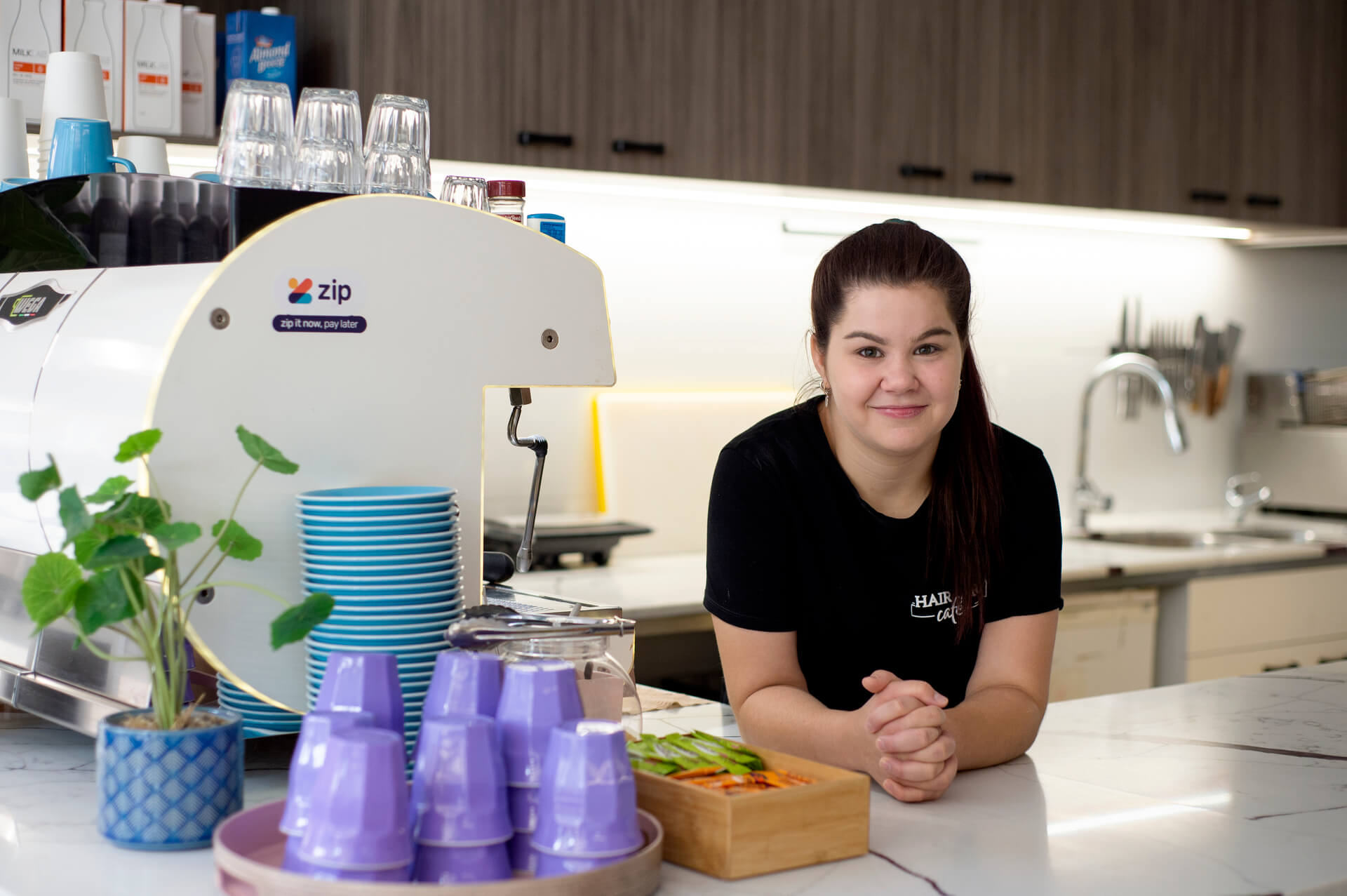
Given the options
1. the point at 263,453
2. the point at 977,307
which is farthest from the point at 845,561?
the point at 977,307

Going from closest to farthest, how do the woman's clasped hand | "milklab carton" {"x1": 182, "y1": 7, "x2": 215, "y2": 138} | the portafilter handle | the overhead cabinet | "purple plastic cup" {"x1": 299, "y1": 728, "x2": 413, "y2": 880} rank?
1. "purple plastic cup" {"x1": 299, "y1": 728, "x2": 413, "y2": 880}
2. the portafilter handle
3. the woman's clasped hand
4. "milklab carton" {"x1": 182, "y1": 7, "x2": 215, "y2": 138}
5. the overhead cabinet

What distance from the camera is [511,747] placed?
89cm

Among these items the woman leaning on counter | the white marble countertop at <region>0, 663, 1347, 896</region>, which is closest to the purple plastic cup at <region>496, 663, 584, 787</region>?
the white marble countertop at <region>0, 663, 1347, 896</region>

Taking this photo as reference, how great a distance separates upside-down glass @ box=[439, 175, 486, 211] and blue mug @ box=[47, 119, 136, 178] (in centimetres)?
34

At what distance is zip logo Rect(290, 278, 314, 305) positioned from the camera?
1.11 meters

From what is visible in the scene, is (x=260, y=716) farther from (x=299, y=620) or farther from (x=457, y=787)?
(x=457, y=787)

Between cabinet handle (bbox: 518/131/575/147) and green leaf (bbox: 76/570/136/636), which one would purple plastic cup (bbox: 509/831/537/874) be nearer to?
green leaf (bbox: 76/570/136/636)

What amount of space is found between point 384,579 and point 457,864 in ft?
0.90

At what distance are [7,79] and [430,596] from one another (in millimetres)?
1529

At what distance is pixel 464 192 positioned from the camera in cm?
131

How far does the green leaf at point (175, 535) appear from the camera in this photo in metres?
0.92

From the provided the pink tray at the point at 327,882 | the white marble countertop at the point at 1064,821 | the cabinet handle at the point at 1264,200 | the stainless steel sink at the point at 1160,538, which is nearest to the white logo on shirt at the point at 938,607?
the white marble countertop at the point at 1064,821

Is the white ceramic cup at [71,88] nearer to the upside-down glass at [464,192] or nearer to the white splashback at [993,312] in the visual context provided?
the upside-down glass at [464,192]

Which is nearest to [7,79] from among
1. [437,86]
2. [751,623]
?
[437,86]
